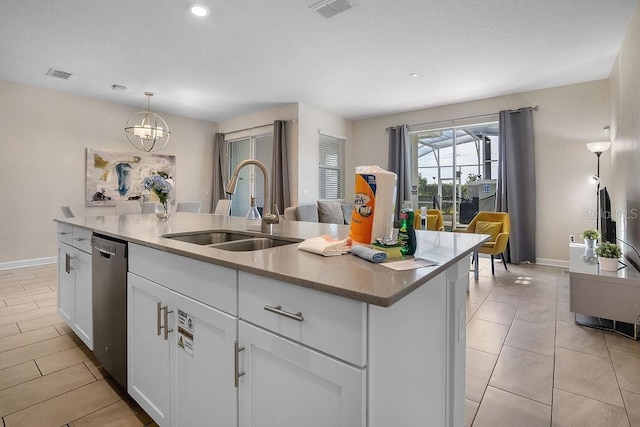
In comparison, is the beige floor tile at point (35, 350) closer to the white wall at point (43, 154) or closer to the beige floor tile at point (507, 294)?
the white wall at point (43, 154)

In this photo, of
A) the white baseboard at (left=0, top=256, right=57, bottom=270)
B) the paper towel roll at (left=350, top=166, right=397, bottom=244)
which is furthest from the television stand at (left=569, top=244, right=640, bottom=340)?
the white baseboard at (left=0, top=256, right=57, bottom=270)

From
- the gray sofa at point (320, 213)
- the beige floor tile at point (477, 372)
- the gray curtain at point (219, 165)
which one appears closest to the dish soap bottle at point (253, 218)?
the beige floor tile at point (477, 372)

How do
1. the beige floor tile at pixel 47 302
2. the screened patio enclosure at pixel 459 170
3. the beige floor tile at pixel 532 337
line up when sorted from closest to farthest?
the beige floor tile at pixel 532 337 → the beige floor tile at pixel 47 302 → the screened patio enclosure at pixel 459 170

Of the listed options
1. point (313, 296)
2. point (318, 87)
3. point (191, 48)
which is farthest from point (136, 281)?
point (318, 87)

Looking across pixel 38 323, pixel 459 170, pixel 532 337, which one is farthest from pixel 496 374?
pixel 459 170

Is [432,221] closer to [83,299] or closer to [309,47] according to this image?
[309,47]

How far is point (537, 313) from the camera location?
2846 millimetres

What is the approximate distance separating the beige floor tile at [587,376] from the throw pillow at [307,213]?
11.3ft

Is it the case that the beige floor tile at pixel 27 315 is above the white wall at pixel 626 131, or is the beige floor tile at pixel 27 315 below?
below

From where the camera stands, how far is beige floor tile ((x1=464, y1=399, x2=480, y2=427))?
4.91 feet

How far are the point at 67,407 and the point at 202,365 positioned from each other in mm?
1108

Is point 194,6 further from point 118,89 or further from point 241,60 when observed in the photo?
point 118,89

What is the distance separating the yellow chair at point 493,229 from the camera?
3951mm

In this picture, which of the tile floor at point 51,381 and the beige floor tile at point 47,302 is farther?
the beige floor tile at point 47,302
